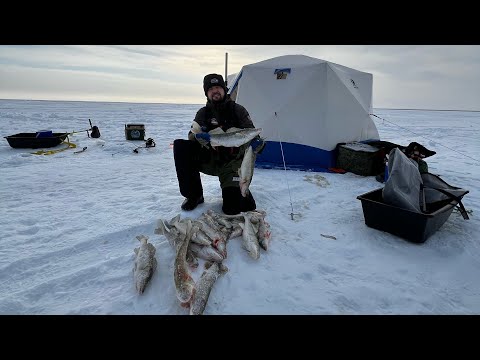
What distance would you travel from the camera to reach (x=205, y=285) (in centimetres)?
254

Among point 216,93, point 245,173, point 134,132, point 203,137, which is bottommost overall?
point 245,173

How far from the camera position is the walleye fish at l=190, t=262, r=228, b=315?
7.61ft

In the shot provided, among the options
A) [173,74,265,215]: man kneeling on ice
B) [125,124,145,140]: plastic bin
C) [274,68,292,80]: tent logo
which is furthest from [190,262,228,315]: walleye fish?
[125,124,145,140]: plastic bin

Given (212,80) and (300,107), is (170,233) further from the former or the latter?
(300,107)

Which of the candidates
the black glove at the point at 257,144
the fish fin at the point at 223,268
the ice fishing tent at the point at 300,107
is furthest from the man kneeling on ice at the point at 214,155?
the ice fishing tent at the point at 300,107

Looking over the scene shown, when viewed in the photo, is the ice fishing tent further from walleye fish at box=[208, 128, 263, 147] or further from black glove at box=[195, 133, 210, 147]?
black glove at box=[195, 133, 210, 147]

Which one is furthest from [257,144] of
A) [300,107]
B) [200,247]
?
[300,107]

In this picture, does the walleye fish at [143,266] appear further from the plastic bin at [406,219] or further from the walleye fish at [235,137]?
the plastic bin at [406,219]

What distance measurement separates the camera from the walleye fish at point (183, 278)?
7.81 ft

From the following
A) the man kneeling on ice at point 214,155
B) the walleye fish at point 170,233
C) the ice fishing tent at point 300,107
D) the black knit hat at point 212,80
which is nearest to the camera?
the walleye fish at point 170,233

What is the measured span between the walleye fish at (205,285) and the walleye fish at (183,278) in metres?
0.06

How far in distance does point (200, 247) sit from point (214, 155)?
1744 mm

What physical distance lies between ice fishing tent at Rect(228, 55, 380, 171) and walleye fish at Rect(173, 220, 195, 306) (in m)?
4.86
